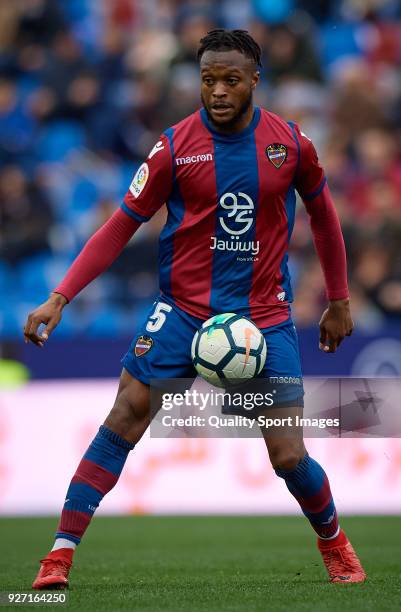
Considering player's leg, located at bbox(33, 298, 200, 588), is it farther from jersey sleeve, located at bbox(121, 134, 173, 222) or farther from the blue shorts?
jersey sleeve, located at bbox(121, 134, 173, 222)

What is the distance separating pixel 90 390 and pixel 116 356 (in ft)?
1.23

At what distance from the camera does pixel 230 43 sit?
5090 millimetres

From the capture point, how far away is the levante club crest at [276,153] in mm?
5172

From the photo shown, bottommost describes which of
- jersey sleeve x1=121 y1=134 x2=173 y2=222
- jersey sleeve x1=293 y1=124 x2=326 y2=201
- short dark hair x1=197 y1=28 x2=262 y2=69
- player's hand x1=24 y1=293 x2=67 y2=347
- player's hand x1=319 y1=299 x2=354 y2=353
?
player's hand x1=24 y1=293 x2=67 y2=347

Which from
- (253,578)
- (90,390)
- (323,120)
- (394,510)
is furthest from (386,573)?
(323,120)

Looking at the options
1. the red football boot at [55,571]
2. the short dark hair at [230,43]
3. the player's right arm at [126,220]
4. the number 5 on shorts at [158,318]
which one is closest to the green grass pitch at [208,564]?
the red football boot at [55,571]

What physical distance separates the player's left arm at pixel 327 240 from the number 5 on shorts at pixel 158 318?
746 millimetres

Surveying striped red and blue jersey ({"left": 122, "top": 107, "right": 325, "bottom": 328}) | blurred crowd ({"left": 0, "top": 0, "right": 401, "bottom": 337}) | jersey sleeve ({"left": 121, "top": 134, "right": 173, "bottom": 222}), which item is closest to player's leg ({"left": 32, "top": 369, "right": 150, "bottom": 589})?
striped red and blue jersey ({"left": 122, "top": 107, "right": 325, "bottom": 328})

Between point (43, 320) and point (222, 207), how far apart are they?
35.3 inches

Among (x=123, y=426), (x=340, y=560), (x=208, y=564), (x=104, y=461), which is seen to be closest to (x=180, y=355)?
(x=123, y=426)

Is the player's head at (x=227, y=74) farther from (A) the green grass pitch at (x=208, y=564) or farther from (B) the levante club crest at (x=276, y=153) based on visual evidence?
(A) the green grass pitch at (x=208, y=564)

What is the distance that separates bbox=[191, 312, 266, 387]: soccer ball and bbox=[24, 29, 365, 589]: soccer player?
0.31ft

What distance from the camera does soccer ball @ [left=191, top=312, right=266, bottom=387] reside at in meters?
4.95

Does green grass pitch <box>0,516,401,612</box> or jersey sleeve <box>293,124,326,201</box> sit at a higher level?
jersey sleeve <box>293,124,326,201</box>
